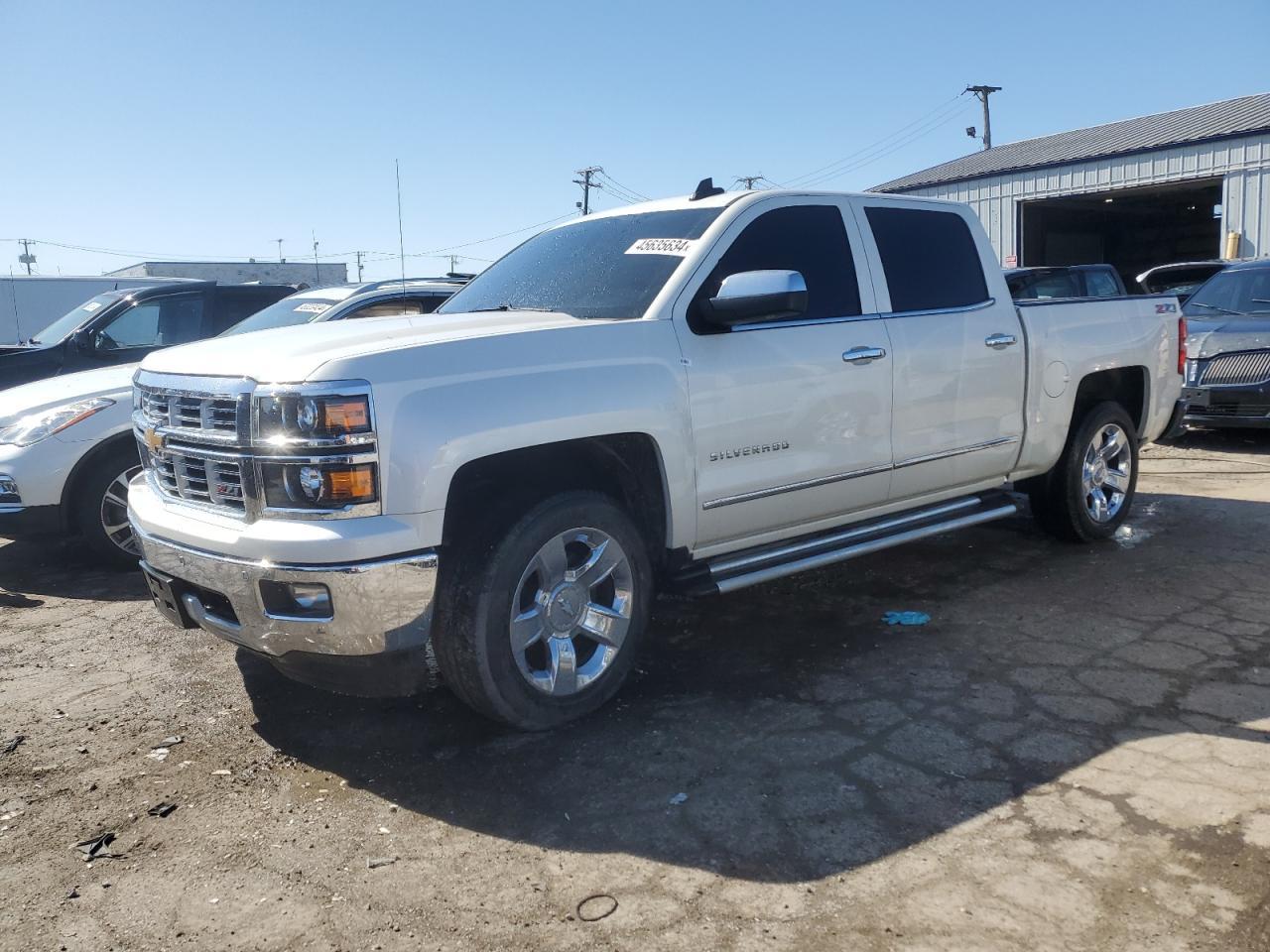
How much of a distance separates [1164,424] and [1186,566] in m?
1.29

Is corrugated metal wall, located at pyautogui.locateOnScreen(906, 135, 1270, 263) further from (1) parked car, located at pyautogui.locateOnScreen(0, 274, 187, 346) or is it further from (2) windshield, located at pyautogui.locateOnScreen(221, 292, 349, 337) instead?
(1) parked car, located at pyautogui.locateOnScreen(0, 274, 187, 346)

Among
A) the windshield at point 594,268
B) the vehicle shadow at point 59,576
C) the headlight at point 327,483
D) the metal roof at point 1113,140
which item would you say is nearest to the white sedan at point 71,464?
the vehicle shadow at point 59,576

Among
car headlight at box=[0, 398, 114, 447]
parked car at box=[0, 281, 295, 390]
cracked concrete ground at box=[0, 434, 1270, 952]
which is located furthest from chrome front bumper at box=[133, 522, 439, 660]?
parked car at box=[0, 281, 295, 390]

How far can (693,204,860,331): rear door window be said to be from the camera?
14.4ft

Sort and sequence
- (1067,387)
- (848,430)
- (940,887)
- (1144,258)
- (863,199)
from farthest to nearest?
(1144,258) → (1067,387) → (863,199) → (848,430) → (940,887)

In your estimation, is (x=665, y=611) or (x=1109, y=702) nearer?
(x=1109, y=702)

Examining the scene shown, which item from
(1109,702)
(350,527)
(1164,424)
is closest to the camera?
(350,527)

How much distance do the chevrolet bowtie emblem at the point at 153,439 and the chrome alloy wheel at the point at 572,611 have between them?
4.85 ft

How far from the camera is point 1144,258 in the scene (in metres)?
33.0

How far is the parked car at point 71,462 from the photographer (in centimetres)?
596

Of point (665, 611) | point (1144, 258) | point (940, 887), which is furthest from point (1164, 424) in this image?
point (1144, 258)

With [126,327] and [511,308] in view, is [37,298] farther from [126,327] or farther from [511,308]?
[511,308]

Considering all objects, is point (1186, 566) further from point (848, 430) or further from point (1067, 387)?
point (848, 430)

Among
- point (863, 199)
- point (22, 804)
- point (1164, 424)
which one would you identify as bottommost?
point (22, 804)
